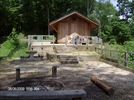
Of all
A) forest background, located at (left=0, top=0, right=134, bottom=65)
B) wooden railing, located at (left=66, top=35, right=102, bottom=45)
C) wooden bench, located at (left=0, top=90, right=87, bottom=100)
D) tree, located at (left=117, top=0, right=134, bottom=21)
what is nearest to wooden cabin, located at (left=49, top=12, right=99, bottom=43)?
wooden railing, located at (left=66, top=35, right=102, bottom=45)

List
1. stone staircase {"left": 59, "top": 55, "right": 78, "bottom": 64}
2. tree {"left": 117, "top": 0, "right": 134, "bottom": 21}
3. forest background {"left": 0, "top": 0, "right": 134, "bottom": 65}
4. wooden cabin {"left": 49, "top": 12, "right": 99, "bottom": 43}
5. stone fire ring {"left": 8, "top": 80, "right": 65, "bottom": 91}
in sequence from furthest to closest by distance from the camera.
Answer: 1. tree {"left": 117, "top": 0, "right": 134, "bottom": 21}
2. forest background {"left": 0, "top": 0, "right": 134, "bottom": 65}
3. wooden cabin {"left": 49, "top": 12, "right": 99, "bottom": 43}
4. stone staircase {"left": 59, "top": 55, "right": 78, "bottom": 64}
5. stone fire ring {"left": 8, "top": 80, "right": 65, "bottom": 91}

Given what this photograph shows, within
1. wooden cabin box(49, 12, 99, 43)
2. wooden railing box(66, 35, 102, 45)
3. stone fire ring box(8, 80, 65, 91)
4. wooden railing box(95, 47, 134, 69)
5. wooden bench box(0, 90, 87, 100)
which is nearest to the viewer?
wooden bench box(0, 90, 87, 100)

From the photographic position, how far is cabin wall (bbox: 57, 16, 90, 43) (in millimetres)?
20781

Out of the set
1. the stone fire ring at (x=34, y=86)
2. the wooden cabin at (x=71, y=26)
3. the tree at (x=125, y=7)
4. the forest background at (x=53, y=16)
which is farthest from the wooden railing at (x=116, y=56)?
the tree at (x=125, y=7)

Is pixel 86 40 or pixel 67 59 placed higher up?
pixel 86 40

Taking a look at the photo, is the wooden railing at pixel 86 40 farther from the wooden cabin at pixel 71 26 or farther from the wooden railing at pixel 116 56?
the wooden railing at pixel 116 56

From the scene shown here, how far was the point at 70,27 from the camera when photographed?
20984 millimetres

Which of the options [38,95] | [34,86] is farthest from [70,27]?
[38,95]

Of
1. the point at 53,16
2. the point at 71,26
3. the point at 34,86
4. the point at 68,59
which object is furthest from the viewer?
the point at 53,16

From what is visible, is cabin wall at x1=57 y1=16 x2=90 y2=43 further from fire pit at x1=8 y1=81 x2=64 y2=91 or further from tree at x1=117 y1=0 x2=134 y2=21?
tree at x1=117 y1=0 x2=134 y2=21

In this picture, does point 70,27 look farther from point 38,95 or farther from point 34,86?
point 38,95

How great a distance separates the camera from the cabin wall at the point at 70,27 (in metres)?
20.8

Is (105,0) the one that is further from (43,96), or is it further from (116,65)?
(43,96)

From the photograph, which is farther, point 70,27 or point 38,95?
point 70,27
